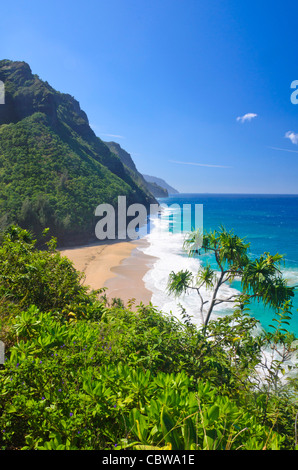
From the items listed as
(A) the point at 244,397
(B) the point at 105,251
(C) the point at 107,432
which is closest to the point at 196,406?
(C) the point at 107,432

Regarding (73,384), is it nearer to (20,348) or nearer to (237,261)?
(20,348)

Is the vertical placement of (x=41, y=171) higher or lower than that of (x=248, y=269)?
higher

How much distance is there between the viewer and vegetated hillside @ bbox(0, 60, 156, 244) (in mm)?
28500

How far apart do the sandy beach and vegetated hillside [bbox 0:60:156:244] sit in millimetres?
5201

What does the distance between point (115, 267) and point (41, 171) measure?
24.7m

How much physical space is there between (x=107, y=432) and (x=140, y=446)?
361 mm

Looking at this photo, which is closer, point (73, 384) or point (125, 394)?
point (125, 394)

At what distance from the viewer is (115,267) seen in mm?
21781

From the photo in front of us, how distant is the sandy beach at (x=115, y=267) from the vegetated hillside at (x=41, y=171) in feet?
17.1

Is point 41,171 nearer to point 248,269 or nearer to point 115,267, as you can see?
point 115,267

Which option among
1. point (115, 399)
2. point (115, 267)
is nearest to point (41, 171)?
point (115, 267)

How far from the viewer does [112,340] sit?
2.66m

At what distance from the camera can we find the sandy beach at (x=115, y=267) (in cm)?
1606
